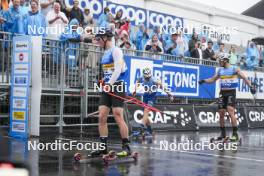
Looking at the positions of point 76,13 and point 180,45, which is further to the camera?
point 180,45

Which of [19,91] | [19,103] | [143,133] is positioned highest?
[19,91]

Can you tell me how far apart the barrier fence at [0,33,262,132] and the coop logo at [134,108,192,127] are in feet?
4.67

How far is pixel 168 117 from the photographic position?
15.6 metres

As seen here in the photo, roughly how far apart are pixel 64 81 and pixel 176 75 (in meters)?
4.75

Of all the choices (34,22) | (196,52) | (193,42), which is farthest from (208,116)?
(34,22)

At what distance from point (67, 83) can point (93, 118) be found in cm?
178

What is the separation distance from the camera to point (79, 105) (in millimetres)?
14359

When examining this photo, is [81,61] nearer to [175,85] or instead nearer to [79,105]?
[79,105]

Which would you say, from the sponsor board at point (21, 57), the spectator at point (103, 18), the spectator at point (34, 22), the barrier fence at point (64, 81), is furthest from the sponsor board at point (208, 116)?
the sponsor board at point (21, 57)

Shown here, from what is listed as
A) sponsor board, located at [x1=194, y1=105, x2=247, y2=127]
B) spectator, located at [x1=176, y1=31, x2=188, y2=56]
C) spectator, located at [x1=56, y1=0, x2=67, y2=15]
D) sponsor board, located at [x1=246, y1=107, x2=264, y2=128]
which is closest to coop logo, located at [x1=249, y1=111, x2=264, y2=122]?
sponsor board, located at [x1=246, y1=107, x2=264, y2=128]

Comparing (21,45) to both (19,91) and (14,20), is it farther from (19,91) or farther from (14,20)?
(14,20)

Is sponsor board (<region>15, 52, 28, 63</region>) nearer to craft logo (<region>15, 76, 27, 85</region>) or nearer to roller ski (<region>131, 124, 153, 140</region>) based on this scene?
craft logo (<region>15, 76, 27, 85</region>)

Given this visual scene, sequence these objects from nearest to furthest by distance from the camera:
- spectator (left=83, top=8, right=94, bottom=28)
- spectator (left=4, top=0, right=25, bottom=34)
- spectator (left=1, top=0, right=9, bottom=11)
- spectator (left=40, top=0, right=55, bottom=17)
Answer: spectator (left=4, top=0, right=25, bottom=34)
spectator (left=1, top=0, right=9, bottom=11)
spectator (left=40, top=0, right=55, bottom=17)
spectator (left=83, top=8, right=94, bottom=28)

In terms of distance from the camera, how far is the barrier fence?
12.3 m
